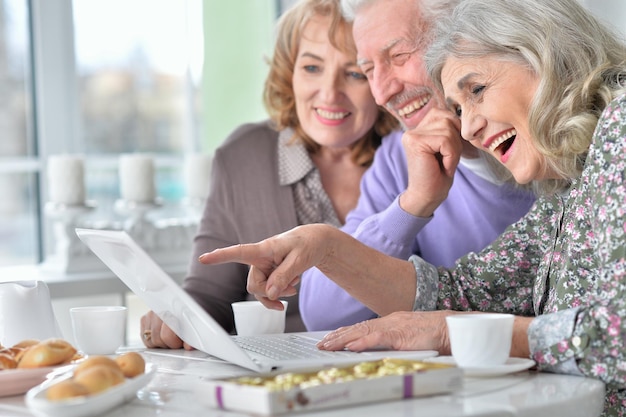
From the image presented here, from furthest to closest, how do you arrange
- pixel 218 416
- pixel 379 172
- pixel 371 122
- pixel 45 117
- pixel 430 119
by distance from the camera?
pixel 45 117 → pixel 371 122 → pixel 379 172 → pixel 430 119 → pixel 218 416

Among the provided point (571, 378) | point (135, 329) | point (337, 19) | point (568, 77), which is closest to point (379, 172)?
point (337, 19)

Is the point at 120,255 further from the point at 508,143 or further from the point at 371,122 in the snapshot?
the point at 371,122

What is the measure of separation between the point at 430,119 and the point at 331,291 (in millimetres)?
452

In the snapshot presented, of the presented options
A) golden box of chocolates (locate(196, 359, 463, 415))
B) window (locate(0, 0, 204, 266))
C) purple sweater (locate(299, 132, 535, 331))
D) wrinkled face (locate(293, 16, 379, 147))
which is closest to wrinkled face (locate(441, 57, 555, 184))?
purple sweater (locate(299, 132, 535, 331))

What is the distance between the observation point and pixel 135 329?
12.4 ft

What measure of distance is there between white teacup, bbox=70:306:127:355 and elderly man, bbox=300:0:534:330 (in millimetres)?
633

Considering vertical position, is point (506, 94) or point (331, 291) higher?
point (506, 94)

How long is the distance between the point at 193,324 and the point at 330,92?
122cm

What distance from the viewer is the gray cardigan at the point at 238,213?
241cm

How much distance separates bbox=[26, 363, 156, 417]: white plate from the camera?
1058 millimetres

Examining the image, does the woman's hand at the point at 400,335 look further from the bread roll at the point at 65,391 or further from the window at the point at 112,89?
the window at the point at 112,89

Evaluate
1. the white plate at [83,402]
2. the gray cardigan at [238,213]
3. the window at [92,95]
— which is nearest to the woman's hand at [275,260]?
the white plate at [83,402]

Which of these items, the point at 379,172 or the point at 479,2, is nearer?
the point at 479,2

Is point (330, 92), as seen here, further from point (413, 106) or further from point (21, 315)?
point (21, 315)
